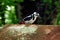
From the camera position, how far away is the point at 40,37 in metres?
1.13

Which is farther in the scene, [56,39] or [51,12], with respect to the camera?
[51,12]

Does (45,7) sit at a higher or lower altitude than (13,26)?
lower

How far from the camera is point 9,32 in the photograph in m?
1.21

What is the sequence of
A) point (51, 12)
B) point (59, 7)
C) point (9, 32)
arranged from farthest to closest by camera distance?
point (51, 12) < point (59, 7) < point (9, 32)

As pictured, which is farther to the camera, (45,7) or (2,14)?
(45,7)

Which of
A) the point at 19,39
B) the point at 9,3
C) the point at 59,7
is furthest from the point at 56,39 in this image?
the point at 59,7

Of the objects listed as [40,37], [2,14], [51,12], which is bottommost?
[51,12]

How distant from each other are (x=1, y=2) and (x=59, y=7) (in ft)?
4.08

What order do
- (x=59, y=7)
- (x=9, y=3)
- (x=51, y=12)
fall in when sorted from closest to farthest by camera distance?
(x=9, y=3) → (x=59, y=7) → (x=51, y=12)

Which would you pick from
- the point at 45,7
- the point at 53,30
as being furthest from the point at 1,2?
the point at 45,7

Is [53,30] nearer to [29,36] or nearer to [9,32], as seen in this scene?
[29,36]

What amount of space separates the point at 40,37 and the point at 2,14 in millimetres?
1306

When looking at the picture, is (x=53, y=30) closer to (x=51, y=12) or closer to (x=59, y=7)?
(x=59, y=7)

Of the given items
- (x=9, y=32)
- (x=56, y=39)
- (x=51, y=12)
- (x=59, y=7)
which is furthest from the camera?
(x=51, y=12)
